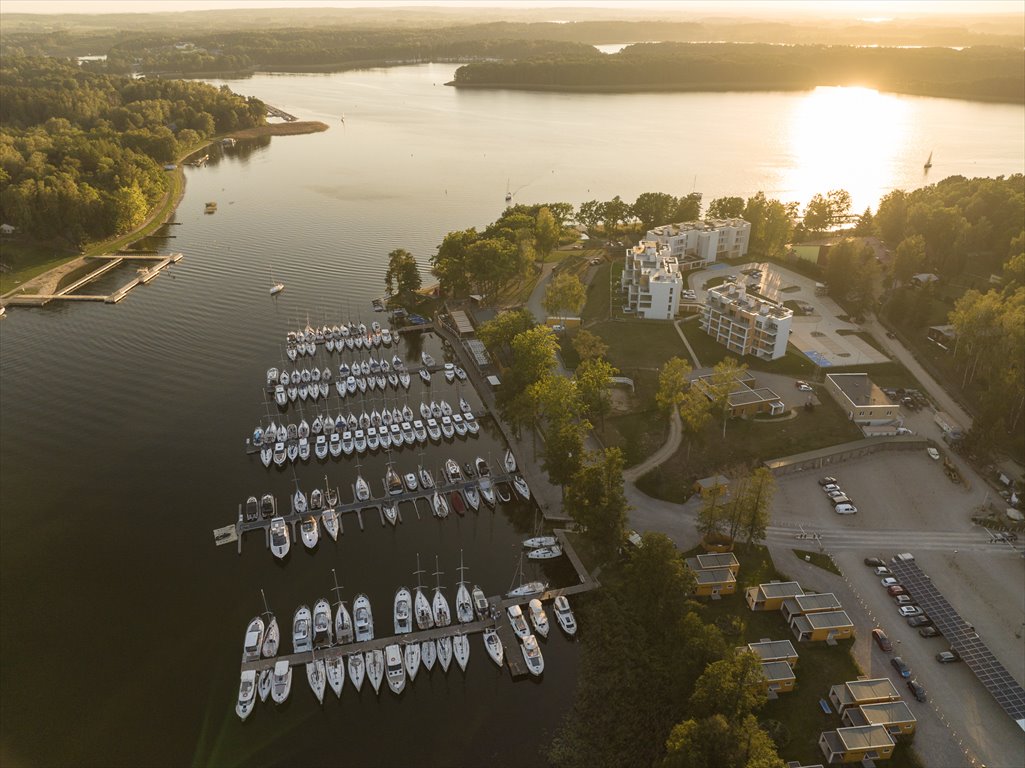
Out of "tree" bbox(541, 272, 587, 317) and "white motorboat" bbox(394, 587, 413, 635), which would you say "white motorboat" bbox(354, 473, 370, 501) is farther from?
"tree" bbox(541, 272, 587, 317)

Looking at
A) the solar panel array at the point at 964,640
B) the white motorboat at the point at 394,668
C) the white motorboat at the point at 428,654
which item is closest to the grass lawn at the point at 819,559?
the solar panel array at the point at 964,640

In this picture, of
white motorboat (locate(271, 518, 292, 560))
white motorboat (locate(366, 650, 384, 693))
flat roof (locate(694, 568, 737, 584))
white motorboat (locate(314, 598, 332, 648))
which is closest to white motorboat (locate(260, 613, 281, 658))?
white motorboat (locate(314, 598, 332, 648))

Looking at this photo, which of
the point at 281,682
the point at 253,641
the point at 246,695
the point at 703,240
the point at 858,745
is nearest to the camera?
the point at 858,745

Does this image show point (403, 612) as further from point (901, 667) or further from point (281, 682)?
point (901, 667)

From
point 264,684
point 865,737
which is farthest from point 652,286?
point 264,684

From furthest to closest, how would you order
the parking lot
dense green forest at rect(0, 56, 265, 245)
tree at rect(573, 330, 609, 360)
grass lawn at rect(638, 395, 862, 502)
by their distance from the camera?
dense green forest at rect(0, 56, 265, 245)
tree at rect(573, 330, 609, 360)
grass lawn at rect(638, 395, 862, 502)
the parking lot

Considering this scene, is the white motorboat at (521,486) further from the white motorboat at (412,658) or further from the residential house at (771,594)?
the residential house at (771,594)
